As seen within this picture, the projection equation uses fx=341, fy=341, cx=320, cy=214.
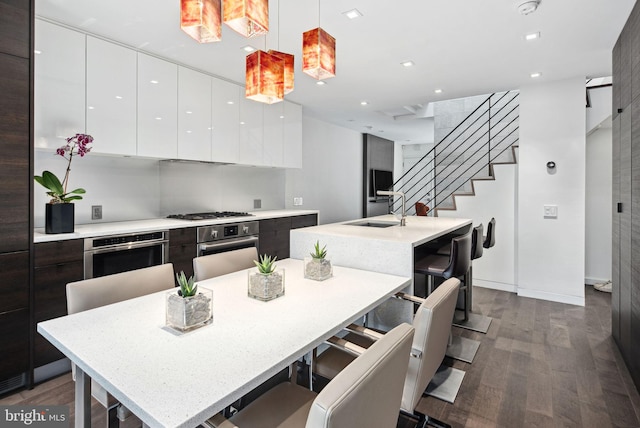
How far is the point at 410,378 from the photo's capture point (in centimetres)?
134

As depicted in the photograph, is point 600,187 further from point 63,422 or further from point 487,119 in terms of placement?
point 63,422

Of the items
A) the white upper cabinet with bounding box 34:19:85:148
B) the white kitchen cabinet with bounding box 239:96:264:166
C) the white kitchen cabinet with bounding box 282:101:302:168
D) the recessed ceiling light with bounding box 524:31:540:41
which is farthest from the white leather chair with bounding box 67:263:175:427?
Answer: the recessed ceiling light with bounding box 524:31:540:41

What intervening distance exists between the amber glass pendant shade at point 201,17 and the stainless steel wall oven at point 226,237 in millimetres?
2175

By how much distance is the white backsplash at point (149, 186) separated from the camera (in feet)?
9.76

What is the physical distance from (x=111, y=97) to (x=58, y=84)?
375 millimetres

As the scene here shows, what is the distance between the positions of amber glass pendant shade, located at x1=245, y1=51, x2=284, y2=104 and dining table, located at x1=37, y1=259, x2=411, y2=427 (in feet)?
3.20

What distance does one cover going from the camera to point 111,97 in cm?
289

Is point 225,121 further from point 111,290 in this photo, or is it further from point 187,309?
point 187,309

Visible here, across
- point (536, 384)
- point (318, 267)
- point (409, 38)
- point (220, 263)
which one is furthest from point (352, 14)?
point (536, 384)

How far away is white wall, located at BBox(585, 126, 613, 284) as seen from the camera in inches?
178

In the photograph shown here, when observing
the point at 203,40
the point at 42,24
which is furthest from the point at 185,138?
the point at 203,40

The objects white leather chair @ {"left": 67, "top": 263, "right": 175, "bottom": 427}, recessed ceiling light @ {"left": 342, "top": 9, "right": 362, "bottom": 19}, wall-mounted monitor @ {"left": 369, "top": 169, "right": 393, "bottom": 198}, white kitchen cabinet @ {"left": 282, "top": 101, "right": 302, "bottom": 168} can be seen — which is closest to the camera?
white leather chair @ {"left": 67, "top": 263, "right": 175, "bottom": 427}

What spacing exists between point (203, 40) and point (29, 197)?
5.51 feet

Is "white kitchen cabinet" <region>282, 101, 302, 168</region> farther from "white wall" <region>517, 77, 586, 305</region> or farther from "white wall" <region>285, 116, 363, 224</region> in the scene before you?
"white wall" <region>517, 77, 586, 305</region>
